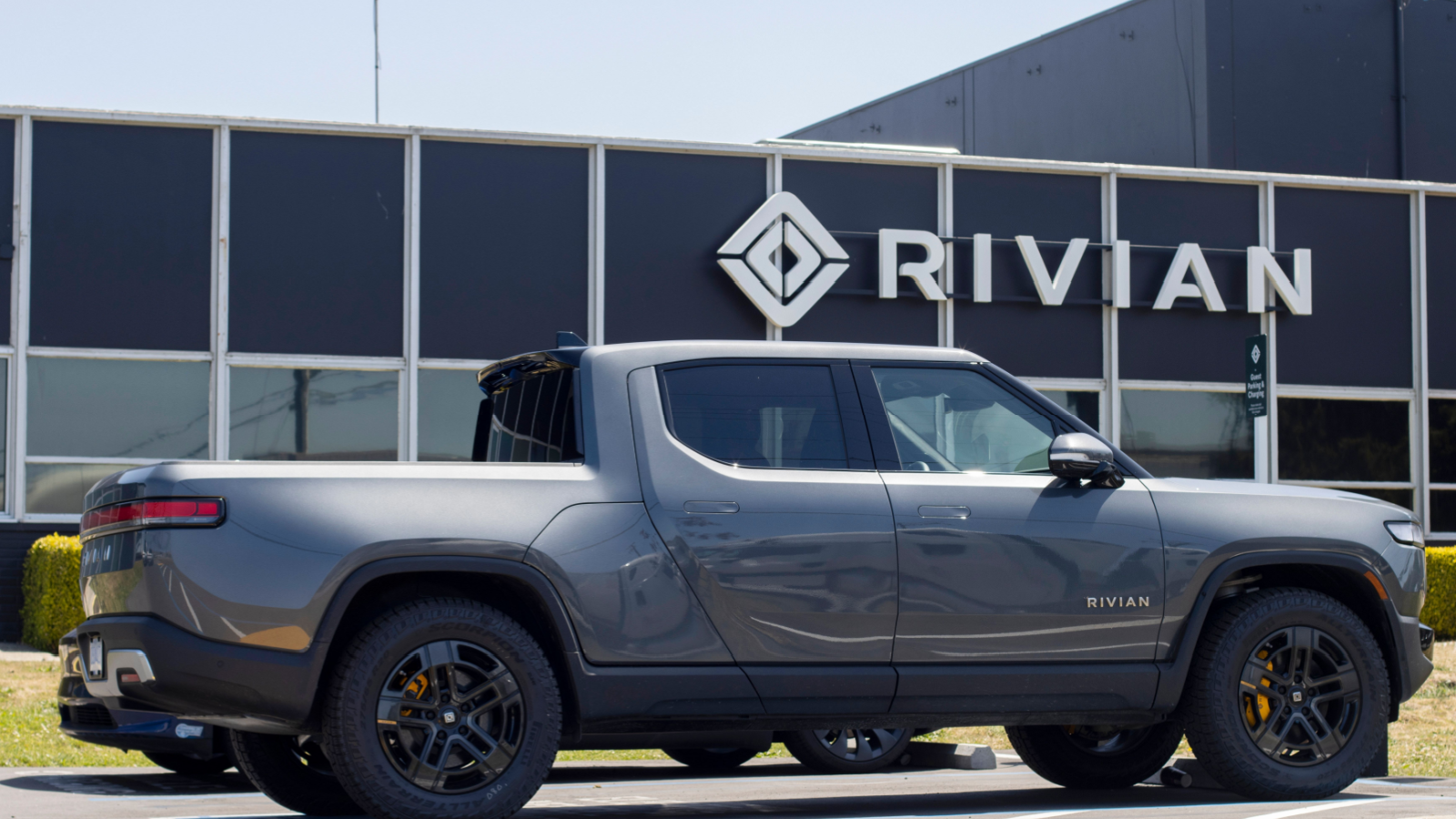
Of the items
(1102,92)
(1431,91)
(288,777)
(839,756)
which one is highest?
(1102,92)

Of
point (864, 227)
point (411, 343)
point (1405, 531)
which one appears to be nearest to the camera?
point (1405, 531)

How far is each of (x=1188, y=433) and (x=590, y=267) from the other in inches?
284

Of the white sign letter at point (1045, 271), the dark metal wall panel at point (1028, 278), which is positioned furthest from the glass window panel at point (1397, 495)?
the white sign letter at point (1045, 271)

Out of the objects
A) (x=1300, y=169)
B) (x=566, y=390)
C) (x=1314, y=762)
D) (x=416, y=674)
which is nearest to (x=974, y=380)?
(x=566, y=390)

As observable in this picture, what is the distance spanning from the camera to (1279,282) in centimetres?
1838

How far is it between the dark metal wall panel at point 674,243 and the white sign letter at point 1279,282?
19.3 ft

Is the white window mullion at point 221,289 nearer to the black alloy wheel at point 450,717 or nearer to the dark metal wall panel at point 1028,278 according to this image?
the dark metal wall panel at point 1028,278

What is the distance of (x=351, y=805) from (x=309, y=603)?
5.60 ft

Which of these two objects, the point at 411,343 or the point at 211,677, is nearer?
the point at 211,677

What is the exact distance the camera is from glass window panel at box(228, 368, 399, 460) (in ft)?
52.2

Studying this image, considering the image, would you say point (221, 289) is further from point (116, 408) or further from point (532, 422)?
point (532, 422)

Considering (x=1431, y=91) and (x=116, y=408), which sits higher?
(x=1431, y=91)

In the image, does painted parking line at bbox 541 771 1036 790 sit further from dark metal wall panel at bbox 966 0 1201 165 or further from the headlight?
dark metal wall panel at bbox 966 0 1201 165

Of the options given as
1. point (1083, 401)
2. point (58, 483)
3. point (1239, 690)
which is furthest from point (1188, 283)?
point (1239, 690)
